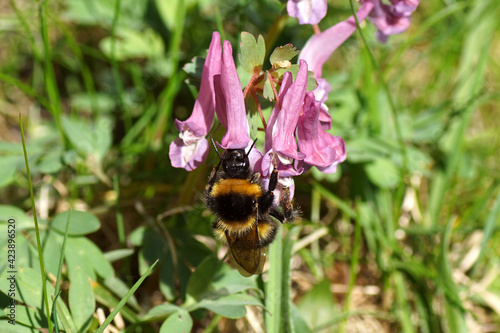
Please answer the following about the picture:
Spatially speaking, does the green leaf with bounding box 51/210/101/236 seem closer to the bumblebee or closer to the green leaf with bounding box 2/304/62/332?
the green leaf with bounding box 2/304/62/332

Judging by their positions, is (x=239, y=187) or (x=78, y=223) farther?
(x=78, y=223)

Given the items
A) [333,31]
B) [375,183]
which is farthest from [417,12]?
[333,31]

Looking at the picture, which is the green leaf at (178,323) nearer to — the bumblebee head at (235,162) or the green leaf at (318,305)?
the bumblebee head at (235,162)

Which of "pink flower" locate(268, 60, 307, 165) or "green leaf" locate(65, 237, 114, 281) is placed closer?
"pink flower" locate(268, 60, 307, 165)

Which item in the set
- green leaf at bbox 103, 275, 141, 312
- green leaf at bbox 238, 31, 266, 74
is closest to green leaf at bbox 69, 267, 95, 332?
green leaf at bbox 103, 275, 141, 312

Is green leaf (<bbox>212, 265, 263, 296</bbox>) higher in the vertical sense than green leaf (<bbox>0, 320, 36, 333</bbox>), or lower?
lower

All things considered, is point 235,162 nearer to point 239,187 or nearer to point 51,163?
point 239,187

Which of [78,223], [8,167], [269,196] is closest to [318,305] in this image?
[269,196]
